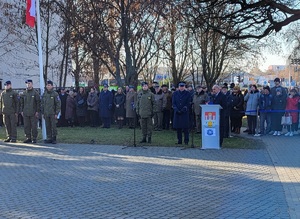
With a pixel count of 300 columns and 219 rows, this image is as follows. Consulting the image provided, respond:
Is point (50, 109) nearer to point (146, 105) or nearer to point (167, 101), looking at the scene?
point (146, 105)

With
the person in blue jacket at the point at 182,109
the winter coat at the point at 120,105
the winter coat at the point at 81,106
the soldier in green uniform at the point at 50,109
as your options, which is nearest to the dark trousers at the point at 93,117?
the winter coat at the point at 81,106

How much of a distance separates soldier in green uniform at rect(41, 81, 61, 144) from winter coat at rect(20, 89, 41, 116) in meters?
0.22

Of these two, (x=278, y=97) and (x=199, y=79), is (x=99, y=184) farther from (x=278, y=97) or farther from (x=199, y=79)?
(x=199, y=79)

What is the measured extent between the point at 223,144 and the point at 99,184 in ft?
21.1

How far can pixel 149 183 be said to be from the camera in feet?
28.7

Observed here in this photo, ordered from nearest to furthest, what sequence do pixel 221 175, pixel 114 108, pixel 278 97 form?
pixel 221 175, pixel 278 97, pixel 114 108

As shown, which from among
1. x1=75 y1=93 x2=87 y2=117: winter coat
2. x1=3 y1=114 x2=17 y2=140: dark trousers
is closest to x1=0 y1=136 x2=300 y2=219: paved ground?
x1=3 y1=114 x2=17 y2=140: dark trousers

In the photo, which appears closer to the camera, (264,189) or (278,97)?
(264,189)

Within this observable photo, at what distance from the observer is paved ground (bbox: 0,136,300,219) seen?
271 inches

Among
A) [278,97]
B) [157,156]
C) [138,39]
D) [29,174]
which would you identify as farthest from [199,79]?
[29,174]

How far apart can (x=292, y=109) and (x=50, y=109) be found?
9528 millimetres

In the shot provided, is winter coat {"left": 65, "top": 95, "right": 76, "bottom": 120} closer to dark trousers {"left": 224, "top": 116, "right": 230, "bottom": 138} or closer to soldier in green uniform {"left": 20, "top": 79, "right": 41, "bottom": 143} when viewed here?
soldier in green uniform {"left": 20, "top": 79, "right": 41, "bottom": 143}

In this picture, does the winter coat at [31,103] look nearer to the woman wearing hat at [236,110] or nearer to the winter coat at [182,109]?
the winter coat at [182,109]

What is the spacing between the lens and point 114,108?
20250 mm
